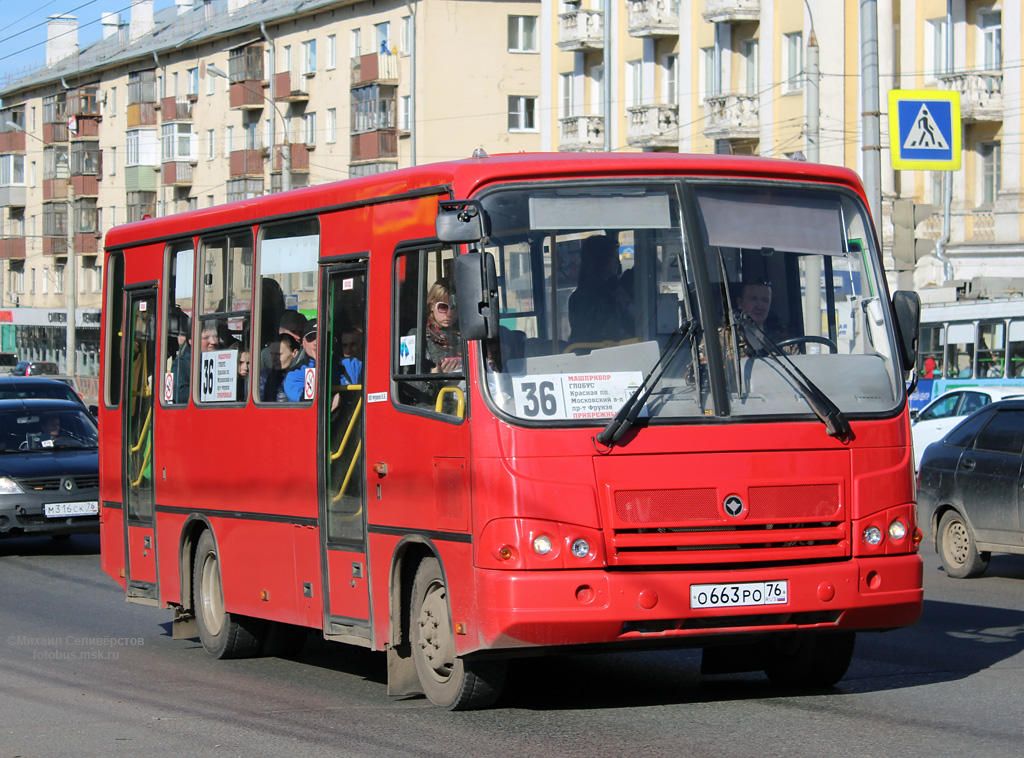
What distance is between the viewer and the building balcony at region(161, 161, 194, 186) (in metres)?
78.4

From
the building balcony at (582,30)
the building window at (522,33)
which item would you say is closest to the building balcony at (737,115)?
the building balcony at (582,30)

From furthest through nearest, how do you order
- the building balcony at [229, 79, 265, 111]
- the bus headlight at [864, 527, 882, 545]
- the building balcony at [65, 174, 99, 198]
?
1. the building balcony at [65, 174, 99, 198]
2. the building balcony at [229, 79, 265, 111]
3. the bus headlight at [864, 527, 882, 545]

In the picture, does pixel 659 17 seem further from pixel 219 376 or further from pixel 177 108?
pixel 219 376

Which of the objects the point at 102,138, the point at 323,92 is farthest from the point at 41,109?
the point at 323,92

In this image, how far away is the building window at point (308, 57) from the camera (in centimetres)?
6856

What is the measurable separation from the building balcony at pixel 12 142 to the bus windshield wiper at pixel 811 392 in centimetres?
9260

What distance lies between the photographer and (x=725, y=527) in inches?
307

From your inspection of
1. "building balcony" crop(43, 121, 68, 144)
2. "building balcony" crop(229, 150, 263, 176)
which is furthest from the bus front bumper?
"building balcony" crop(43, 121, 68, 144)

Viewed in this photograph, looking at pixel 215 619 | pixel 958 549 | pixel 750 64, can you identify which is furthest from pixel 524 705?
pixel 750 64

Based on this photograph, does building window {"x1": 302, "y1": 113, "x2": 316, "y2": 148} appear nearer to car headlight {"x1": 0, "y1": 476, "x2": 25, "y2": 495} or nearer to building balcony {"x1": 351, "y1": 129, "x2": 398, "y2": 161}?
building balcony {"x1": 351, "y1": 129, "x2": 398, "y2": 161}

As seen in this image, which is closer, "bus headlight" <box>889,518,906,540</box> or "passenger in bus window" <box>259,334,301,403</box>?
"bus headlight" <box>889,518,906,540</box>

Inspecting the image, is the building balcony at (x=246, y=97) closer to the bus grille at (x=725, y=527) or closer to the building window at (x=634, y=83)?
the building window at (x=634, y=83)

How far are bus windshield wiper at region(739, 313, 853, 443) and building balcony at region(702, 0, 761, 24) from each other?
38.4m

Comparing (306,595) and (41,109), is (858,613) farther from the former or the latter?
(41,109)
